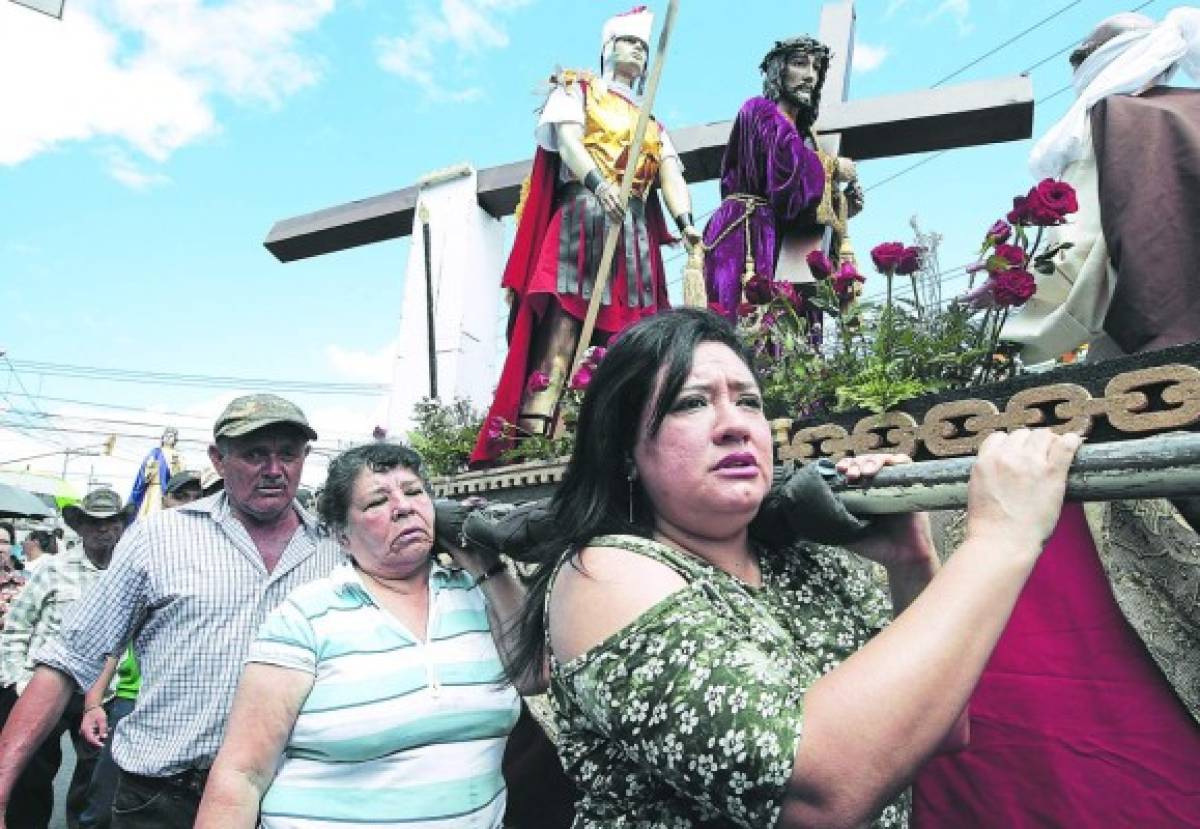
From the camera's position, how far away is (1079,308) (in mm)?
2029

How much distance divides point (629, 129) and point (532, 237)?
2.49 ft

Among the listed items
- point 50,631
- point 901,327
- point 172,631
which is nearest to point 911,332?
point 901,327

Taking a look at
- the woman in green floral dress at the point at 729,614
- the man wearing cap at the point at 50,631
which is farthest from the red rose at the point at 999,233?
the man wearing cap at the point at 50,631

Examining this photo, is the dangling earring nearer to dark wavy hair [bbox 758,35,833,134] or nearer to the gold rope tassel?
the gold rope tassel

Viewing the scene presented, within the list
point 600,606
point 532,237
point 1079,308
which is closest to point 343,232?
point 532,237

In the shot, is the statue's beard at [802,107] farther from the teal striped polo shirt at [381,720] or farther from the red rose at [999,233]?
the teal striped polo shirt at [381,720]

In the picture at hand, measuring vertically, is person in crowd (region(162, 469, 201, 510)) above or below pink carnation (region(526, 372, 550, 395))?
below

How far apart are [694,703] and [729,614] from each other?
193 mm

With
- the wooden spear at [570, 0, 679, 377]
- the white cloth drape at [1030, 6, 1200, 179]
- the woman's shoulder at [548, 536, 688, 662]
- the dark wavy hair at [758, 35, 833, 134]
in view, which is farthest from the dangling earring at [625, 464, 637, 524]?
the dark wavy hair at [758, 35, 833, 134]

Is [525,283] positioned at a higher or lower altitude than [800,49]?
lower

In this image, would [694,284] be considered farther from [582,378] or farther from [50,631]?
[50,631]

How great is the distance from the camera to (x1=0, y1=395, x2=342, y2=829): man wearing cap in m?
2.19

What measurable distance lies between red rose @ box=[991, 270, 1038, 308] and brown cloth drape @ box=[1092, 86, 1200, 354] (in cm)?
18

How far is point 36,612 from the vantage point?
170 inches
